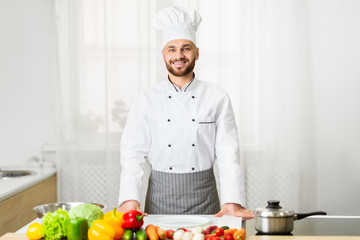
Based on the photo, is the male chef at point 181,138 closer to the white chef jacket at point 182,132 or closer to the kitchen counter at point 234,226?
the white chef jacket at point 182,132

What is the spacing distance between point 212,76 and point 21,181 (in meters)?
1.52

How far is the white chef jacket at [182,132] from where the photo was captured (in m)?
2.55

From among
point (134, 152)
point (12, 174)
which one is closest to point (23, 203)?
point (12, 174)

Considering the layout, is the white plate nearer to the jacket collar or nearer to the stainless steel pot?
the stainless steel pot

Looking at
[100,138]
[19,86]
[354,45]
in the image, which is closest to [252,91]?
[354,45]

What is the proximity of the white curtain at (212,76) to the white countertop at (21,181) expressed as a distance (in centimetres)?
16

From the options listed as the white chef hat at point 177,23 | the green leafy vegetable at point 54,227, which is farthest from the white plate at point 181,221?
the white chef hat at point 177,23

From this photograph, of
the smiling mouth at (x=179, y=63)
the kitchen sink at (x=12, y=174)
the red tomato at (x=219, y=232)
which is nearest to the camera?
the red tomato at (x=219, y=232)

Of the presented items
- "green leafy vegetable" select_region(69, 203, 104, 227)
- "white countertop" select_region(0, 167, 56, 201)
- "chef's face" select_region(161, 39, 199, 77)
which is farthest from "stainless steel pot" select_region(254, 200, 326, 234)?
"white countertop" select_region(0, 167, 56, 201)

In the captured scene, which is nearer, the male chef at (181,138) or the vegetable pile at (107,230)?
→ the vegetable pile at (107,230)

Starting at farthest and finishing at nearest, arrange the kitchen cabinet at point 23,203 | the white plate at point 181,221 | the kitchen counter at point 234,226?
the kitchen cabinet at point 23,203 < the white plate at point 181,221 < the kitchen counter at point 234,226

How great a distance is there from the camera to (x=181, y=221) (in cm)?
192

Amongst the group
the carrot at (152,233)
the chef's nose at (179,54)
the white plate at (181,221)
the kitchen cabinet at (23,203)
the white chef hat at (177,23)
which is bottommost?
the kitchen cabinet at (23,203)

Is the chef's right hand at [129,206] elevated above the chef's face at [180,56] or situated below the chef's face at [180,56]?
below
